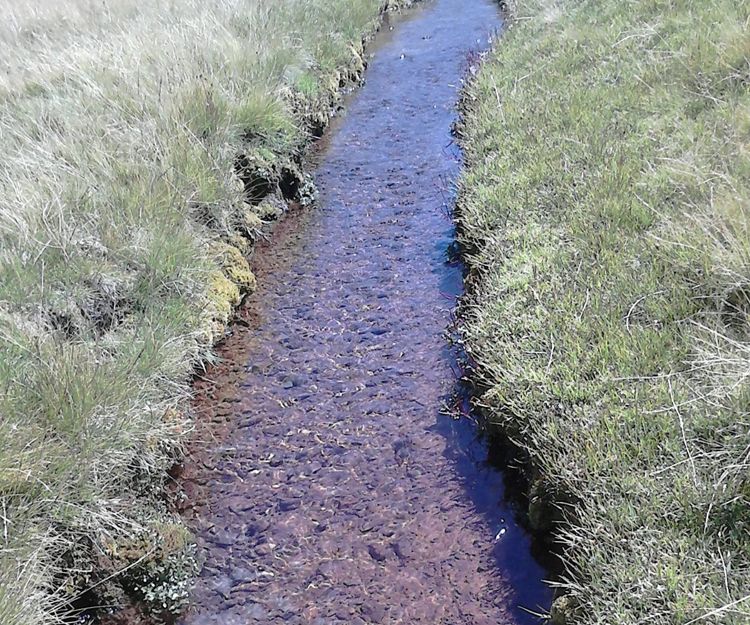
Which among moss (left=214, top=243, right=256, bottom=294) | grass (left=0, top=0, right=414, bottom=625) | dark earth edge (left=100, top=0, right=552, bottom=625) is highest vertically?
grass (left=0, top=0, right=414, bottom=625)

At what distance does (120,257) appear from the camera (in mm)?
5520

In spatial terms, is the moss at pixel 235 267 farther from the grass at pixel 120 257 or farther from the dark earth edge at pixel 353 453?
the dark earth edge at pixel 353 453

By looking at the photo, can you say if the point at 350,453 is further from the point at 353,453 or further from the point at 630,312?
the point at 630,312

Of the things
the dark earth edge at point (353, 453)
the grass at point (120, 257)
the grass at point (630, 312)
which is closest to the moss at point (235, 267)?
the grass at point (120, 257)

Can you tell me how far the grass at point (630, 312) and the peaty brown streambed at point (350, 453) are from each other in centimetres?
40

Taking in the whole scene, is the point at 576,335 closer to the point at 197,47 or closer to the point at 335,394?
the point at 335,394

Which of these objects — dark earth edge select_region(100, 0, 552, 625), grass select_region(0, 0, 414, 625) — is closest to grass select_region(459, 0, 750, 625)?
dark earth edge select_region(100, 0, 552, 625)

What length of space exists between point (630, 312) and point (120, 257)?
146 inches

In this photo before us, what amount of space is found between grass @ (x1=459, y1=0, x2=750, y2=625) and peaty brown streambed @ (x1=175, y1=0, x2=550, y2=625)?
0.40 meters

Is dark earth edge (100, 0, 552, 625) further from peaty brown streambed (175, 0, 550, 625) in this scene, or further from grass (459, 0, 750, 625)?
grass (459, 0, 750, 625)

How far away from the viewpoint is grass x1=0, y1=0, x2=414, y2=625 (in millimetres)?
3682

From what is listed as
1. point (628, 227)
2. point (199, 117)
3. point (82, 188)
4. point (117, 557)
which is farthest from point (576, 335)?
point (199, 117)

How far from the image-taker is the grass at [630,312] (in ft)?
10.4

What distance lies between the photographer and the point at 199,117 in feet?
24.2
